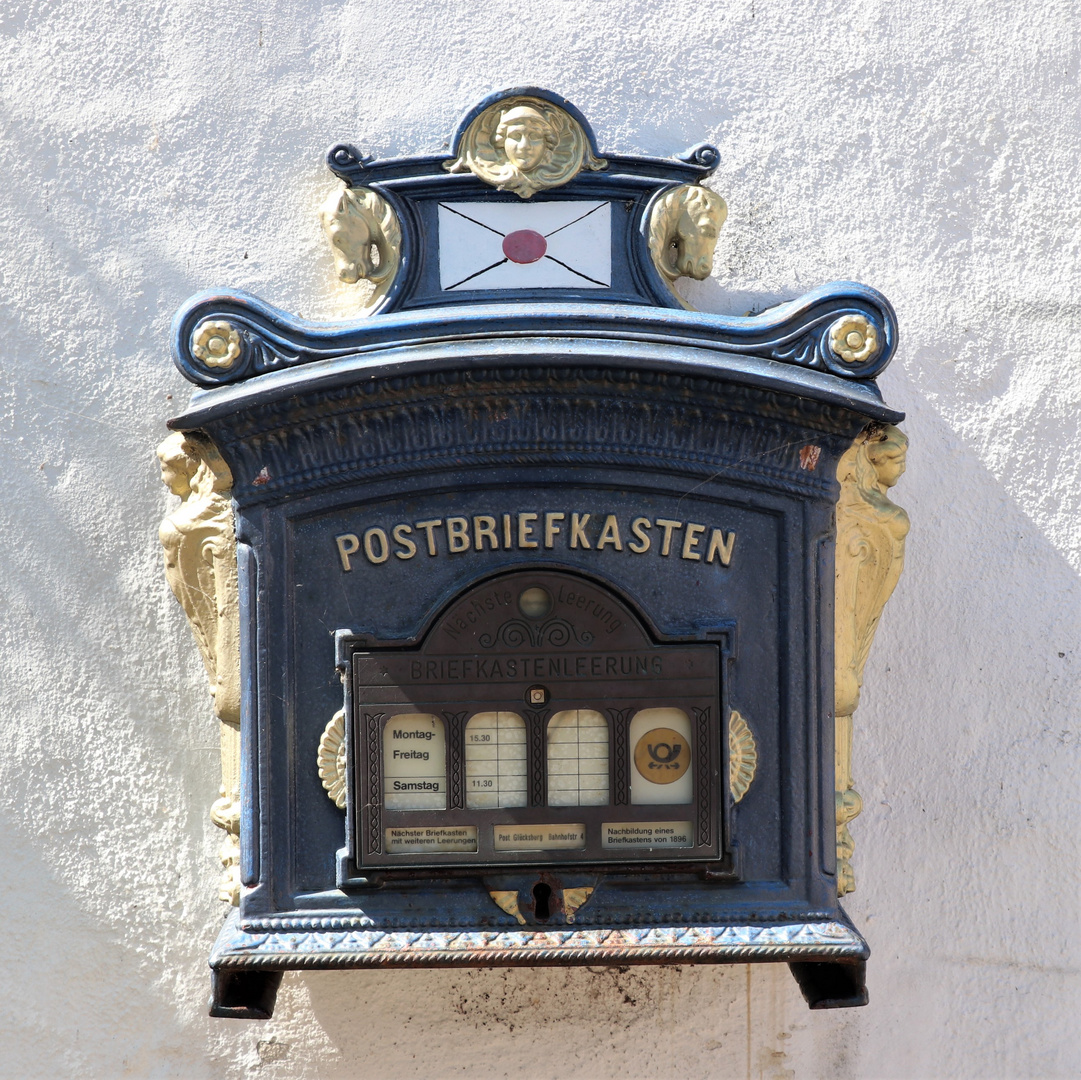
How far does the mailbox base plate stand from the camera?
8.25 ft

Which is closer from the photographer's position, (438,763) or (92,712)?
(438,763)

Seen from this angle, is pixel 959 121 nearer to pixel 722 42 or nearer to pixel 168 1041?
pixel 722 42

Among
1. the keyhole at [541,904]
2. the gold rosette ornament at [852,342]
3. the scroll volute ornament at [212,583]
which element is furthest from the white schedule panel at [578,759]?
the gold rosette ornament at [852,342]

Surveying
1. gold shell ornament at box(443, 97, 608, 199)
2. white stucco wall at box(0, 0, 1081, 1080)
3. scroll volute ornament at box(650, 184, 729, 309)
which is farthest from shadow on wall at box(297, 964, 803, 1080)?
gold shell ornament at box(443, 97, 608, 199)

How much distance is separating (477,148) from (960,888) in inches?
72.0

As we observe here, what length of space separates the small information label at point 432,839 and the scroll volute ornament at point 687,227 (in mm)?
1156

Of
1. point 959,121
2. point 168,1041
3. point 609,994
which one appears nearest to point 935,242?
point 959,121

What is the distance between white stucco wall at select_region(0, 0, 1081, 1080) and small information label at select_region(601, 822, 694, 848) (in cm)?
53

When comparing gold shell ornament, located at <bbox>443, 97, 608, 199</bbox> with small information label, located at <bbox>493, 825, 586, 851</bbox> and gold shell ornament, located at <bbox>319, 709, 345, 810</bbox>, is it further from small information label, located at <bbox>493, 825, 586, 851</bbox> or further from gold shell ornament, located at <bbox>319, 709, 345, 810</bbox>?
small information label, located at <bbox>493, 825, 586, 851</bbox>

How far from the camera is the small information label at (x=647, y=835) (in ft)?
8.31

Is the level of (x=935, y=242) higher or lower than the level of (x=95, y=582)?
higher

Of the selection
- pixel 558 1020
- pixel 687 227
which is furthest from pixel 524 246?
pixel 558 1020

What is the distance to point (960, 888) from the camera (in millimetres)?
2953

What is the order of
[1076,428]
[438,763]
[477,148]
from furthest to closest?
[1076,428] < [477,148] < [438,763]
